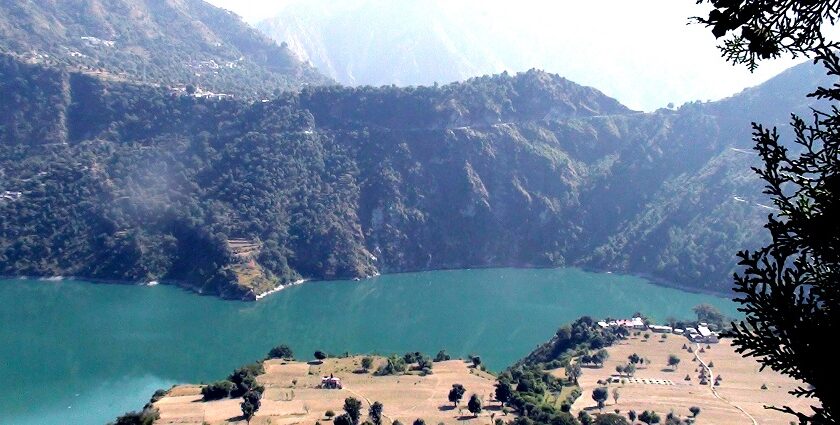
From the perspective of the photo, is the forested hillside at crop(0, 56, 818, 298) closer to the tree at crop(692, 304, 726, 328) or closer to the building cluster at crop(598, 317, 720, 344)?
the tree at crop(692, 304, 726, 328)

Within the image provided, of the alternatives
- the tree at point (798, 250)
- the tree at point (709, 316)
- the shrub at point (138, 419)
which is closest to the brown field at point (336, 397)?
the shrub at point (138, 419)

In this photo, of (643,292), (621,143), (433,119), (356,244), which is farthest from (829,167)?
(621,143)

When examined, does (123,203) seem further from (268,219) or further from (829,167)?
(829,167)

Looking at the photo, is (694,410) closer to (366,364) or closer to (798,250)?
(366,364)

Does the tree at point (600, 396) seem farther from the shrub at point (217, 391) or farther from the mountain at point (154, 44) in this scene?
the mountain at point (154, 44)

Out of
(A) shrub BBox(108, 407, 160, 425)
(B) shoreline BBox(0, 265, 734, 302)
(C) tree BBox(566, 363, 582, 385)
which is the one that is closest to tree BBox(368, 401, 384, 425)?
(A) shrub BBox(108, 407, 160, 425)

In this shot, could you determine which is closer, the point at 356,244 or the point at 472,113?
the point at 356,244
